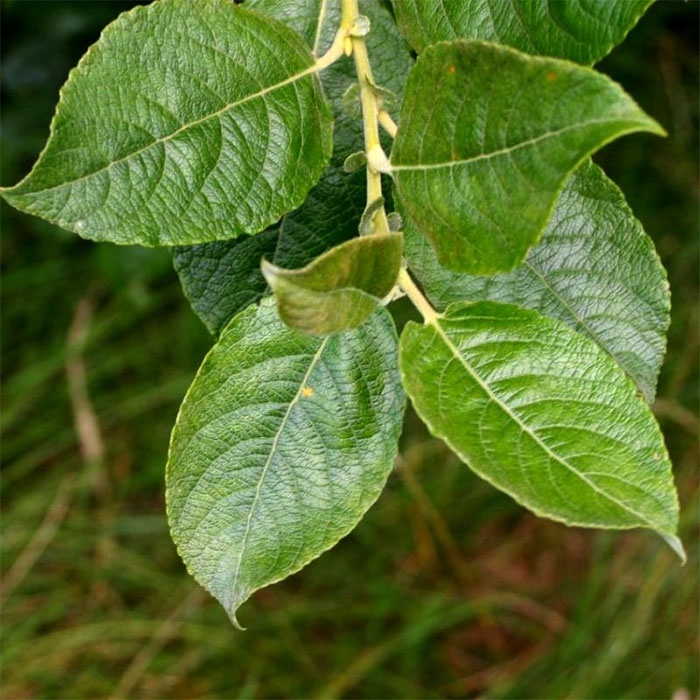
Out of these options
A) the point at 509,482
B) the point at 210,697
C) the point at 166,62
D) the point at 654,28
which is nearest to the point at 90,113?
the point at 166,62

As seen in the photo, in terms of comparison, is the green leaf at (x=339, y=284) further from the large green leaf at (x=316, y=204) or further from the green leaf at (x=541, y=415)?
the large green leaf at (x=316, y=204)

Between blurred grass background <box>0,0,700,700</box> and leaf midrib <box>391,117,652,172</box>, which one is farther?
blurred grass background <box>0,0,700,700</box>

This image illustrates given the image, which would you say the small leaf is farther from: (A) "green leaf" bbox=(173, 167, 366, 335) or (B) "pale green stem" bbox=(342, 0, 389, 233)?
(B) "pale green stem" bbox=(342, 0, 389, 233)

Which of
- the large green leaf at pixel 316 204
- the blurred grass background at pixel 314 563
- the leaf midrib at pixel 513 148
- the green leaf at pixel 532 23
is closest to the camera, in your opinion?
the leaf midrib at pixel 513 148

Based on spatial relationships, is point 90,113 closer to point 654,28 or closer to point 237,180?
point 237,180

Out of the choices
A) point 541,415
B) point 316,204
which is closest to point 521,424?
point 541,415

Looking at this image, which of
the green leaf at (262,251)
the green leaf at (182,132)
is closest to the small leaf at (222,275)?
the green leaf at (262,251)

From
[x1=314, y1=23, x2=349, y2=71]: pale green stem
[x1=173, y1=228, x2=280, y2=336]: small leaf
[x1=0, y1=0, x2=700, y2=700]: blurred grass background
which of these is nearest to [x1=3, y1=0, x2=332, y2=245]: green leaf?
[x1=314, y1=23, x2=349, y2=71]: pale green stem
